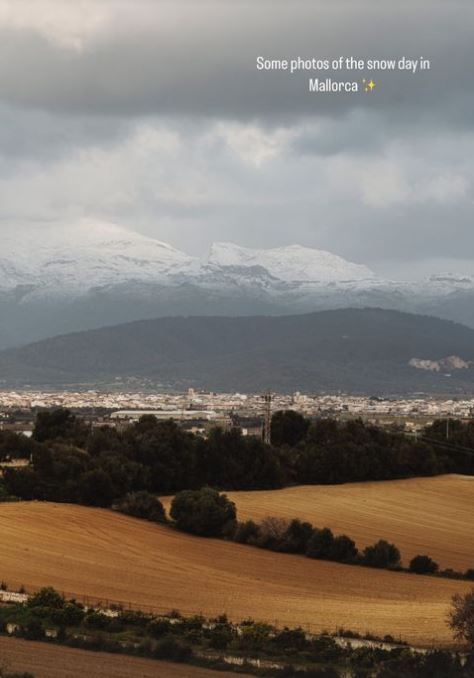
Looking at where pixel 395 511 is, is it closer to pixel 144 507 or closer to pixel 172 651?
pixel 144 507

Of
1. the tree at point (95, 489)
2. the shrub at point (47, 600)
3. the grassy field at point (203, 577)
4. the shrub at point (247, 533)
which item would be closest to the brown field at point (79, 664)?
the shrub at point (47, 600)

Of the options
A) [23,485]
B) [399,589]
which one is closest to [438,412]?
[23,485]

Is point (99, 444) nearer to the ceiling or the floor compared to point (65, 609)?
nearer to the ceiling

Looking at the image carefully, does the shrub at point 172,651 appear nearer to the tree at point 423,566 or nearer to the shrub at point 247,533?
the tree at point 423,566

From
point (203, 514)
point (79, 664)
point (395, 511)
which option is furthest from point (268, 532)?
point (79, 664)

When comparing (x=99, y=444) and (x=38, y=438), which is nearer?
(x=99, y=444)

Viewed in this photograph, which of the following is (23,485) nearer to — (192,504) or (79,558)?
(192,504)

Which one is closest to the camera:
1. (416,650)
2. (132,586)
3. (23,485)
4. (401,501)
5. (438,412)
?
(416,650)

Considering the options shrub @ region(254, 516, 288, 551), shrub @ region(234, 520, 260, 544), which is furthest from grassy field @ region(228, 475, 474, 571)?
shrub @ region(234, 520, 260, 544)
